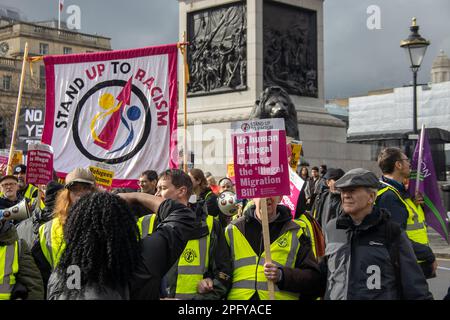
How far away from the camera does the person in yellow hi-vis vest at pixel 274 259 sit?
4.82 meters

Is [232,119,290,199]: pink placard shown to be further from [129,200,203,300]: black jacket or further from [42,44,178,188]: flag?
[42,44,178,188]: flag

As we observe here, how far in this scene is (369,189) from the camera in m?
4.74

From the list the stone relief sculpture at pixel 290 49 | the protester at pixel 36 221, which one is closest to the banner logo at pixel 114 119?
the protester at pixel 36 221

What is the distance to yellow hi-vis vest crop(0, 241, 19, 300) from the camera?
482 cm

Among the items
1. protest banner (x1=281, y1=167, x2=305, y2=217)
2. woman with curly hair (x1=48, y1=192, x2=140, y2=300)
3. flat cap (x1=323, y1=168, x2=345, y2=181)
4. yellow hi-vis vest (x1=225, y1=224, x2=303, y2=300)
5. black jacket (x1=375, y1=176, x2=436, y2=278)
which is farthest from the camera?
flat cap (x1=323, y1=168, x2=345, y2=181)

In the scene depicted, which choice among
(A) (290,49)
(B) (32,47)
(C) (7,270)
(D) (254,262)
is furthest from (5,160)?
(B) (32,47)

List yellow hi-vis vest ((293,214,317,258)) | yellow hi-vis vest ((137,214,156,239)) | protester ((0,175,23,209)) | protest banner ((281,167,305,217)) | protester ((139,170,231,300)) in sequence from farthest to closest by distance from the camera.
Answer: protester ((0,175,23,209)) → protest banner ((281,167,305,217)) → yellow hi-vis vest ((293,214,317,258)) → yellow hi-vis vest ((137,214,156,239)) → protester ((139,170,231,300))

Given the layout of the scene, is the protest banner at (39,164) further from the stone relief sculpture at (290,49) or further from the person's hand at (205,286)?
the stone relief sculpture at (290,49)

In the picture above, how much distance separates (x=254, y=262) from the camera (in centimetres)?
500

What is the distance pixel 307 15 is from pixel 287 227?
67.0 feet

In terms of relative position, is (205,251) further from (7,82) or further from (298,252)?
(7,82)

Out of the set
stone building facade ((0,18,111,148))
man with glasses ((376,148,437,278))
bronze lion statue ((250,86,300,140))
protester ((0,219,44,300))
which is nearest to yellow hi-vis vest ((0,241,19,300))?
protester ((0,219,44,300))

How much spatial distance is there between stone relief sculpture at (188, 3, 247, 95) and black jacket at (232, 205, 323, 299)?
18.5 m

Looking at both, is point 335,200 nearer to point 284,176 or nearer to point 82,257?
point 284,176
